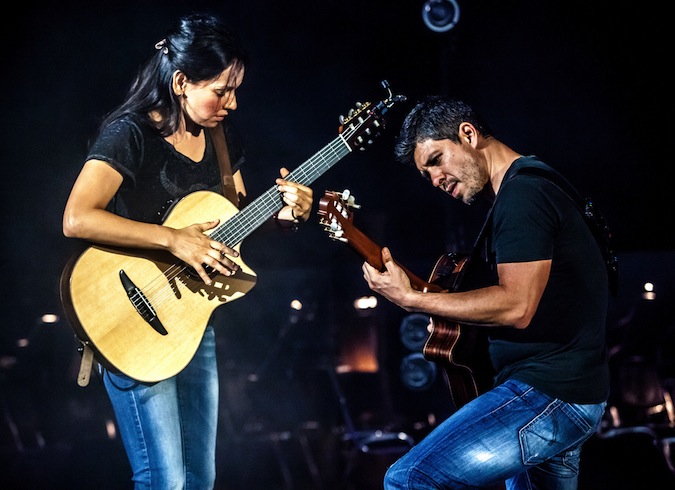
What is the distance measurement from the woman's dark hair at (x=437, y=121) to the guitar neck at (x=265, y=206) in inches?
14.9

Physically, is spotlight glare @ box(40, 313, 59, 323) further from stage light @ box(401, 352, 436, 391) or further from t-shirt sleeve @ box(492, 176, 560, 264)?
Result: t-shirt sleeve @ box(492, 176, 560, 264)

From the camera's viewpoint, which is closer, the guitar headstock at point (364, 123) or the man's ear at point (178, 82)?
the man's ear at point (178, 82)

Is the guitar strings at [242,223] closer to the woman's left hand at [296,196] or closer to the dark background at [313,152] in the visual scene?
the woman's left hand at [296,196]

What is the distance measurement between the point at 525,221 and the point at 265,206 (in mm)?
1183

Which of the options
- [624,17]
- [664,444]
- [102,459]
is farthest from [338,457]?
[624,17]

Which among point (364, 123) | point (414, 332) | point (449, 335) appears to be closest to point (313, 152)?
point (414, 332)

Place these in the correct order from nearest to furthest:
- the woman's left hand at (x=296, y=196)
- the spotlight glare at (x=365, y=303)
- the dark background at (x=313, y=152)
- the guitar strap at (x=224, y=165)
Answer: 1. the woman's left hand at (x=296, y=196)
2. the guitar strap at (x=224, y=165)
3. the dark background at (x=313, y=152)
4. the spotlight glare at (x=365, y=303)

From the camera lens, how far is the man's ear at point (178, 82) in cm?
292

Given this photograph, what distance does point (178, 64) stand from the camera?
290 cm

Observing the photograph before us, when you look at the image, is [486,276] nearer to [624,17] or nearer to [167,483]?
[167,483]

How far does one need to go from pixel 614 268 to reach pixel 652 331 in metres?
5.31

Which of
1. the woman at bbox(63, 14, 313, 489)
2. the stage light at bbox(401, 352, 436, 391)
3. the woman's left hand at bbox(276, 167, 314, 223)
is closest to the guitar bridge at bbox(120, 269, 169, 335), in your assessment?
the woman at bbox(63, 14, 313, 489)

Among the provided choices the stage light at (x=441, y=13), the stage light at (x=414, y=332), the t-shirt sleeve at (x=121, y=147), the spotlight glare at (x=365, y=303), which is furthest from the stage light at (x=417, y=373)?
the t-shirt sleeve at (x=121, y=147)

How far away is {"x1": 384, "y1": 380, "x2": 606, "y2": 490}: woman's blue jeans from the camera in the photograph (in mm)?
2363
